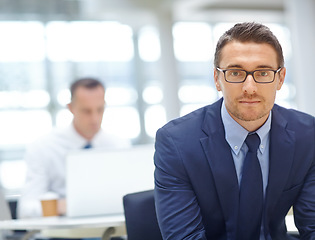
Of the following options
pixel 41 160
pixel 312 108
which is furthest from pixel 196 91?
pixel 41 160

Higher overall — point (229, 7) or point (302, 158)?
point (229, 7)

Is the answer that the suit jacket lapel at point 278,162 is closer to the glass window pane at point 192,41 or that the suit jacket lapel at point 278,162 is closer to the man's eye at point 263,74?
→ the man's eye at point 263,74

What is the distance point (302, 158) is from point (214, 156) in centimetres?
33

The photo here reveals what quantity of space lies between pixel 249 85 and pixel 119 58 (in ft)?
27.3

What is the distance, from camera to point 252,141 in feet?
6.40

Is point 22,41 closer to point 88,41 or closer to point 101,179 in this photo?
point 88,41

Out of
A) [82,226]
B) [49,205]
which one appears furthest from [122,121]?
[82,226]

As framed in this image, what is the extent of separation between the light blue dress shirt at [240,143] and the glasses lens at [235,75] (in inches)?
7.4

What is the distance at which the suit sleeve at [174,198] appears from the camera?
188 centimetres

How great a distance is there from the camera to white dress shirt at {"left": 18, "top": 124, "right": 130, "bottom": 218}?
363cm

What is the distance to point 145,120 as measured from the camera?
10.3m

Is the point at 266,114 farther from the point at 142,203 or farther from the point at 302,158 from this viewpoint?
the point at 142,203

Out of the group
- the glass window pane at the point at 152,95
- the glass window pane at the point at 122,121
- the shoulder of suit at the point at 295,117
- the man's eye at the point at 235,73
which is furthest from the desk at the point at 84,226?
the glass window pane at the point at 152,95

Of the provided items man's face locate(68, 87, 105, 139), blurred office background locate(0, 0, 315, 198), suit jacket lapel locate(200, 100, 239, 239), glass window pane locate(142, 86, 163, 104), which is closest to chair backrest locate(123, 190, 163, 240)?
suit jacket lapel locate(200, 100, 239, 239)
